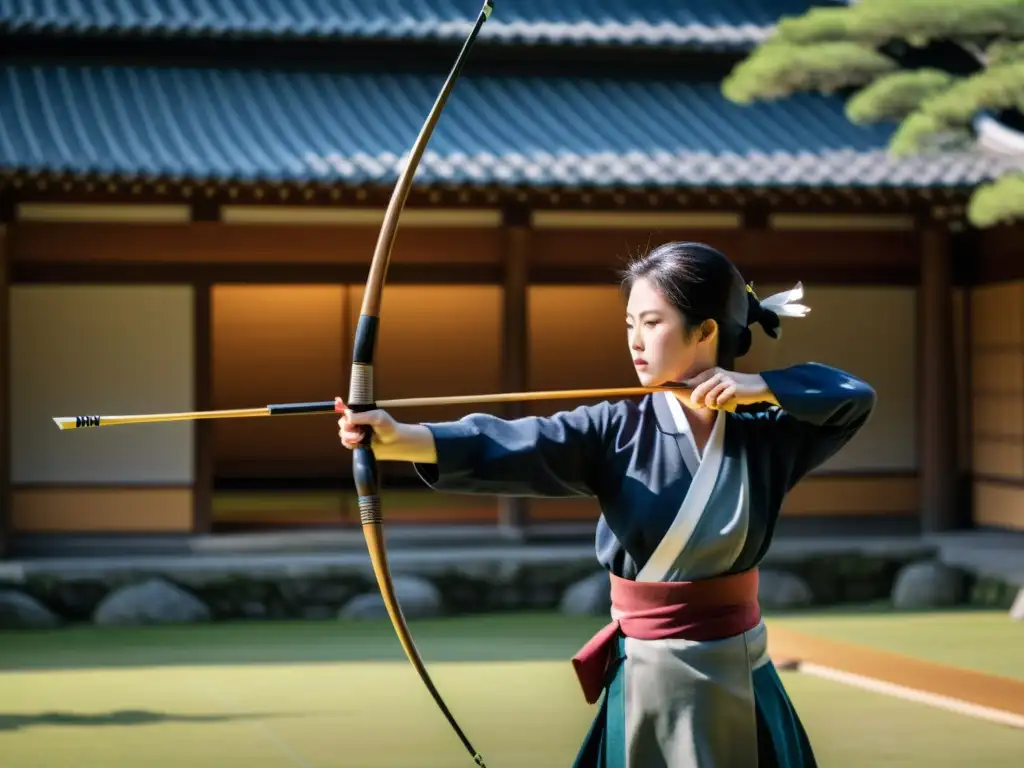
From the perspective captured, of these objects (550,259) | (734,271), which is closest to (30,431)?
(550,259)

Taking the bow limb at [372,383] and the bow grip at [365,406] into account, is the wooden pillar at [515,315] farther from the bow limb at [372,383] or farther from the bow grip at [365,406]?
the bow grip at [365,406]

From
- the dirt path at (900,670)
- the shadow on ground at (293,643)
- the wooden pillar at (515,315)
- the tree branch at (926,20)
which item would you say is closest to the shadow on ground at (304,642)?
the shadow on ground at (293,643)

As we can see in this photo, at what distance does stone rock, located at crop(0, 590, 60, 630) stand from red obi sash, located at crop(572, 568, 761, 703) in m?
7.34

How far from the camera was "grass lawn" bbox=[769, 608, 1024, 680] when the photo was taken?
8.78 meters

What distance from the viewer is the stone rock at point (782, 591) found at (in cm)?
1091

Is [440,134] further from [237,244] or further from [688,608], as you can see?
[688,608]

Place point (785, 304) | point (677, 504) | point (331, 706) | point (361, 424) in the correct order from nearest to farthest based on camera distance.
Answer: point (361, 424)
point (677, 504)
point (785, 304)
point (331, 706)

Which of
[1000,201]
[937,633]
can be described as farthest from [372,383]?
[1000,201]

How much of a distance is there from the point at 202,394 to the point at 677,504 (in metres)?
8.26

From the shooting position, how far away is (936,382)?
11.8 metres

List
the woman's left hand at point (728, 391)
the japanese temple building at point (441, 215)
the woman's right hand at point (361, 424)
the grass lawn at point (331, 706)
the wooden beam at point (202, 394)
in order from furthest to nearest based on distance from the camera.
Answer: the wooden beam at point (202, 394) → the japanese temple building at point (441, 215) → the grass lawn at point (331, 706) → the woman's left hand at point (728, 391) → the woman's right hand at point (361, 424)

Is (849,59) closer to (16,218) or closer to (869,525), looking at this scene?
(869,525)

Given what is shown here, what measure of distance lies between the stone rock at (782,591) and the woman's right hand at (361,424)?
26.0 ft

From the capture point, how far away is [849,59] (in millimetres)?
11141
